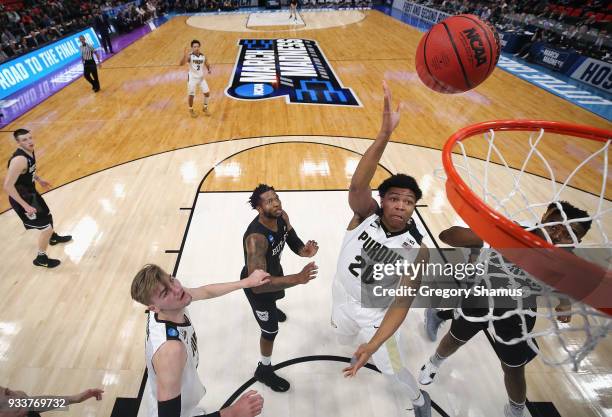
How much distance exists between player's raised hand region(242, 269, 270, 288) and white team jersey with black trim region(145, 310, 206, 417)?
42 cm

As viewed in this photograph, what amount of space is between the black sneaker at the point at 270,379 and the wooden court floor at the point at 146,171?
1075 mm

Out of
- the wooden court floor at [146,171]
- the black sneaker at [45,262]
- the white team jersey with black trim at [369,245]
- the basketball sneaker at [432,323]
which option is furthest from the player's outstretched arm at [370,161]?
the black sneaker at [45,262]

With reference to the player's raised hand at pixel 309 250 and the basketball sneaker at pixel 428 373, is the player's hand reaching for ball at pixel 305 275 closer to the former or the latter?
the player's raised hand at pixel 309 250

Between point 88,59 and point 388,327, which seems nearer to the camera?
point 388,327

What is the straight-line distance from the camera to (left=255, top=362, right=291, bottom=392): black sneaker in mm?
2945

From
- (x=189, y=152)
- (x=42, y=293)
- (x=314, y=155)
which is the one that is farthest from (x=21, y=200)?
(x=314, y=155)

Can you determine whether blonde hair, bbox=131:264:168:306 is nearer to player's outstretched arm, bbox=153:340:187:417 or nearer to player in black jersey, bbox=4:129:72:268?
player's outstretched arm, bbox=153:340:187:417

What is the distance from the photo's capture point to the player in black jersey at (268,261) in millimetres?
2439

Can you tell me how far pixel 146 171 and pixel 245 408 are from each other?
16.9 ft

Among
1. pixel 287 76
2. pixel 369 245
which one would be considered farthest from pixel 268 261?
pixel 287 76

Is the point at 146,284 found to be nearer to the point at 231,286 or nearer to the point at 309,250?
the point at 231,286

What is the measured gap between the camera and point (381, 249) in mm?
2416

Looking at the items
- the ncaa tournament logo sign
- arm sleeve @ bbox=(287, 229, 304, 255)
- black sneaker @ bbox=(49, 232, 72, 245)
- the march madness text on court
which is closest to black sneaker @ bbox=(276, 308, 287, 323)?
arm sleeve @ bbox=(287, 229, 304, 255)

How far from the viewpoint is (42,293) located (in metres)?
3.88
